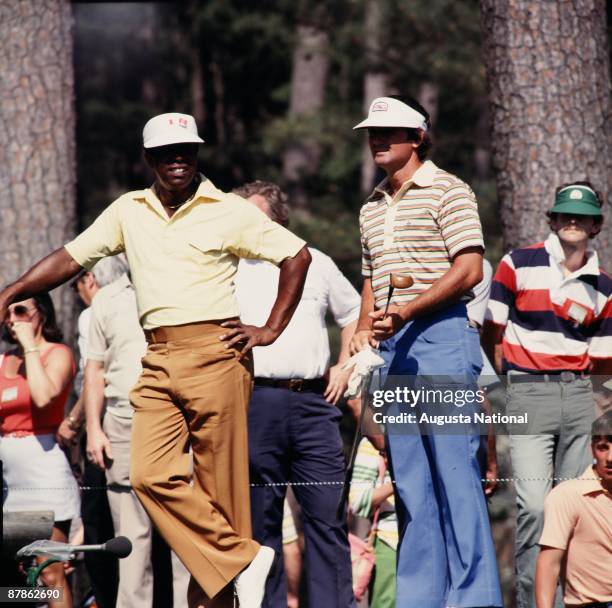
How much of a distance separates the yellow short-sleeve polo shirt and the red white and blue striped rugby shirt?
150 centimetres

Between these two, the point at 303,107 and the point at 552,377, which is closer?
the point at 552,377

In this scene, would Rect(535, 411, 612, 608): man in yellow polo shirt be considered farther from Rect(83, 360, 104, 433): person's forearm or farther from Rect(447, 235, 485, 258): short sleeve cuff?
Rect(83, 360, 104, 433): person's forearm

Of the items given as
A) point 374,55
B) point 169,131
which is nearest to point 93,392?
point 169,131

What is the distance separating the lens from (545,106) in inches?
325

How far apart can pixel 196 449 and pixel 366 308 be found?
99 centimetres

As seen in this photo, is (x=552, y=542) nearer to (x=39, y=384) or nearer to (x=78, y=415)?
(x=39, y=384)

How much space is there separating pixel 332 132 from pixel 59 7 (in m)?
11.6

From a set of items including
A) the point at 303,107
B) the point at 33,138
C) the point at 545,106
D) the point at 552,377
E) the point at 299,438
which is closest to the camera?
the point at 299,438

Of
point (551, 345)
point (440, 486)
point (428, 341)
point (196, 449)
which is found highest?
point (428, 341)

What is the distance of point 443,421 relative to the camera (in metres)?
5.75

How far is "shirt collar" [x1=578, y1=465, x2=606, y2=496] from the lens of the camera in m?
5.99

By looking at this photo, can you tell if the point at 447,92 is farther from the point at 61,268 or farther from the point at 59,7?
the point at 61,268

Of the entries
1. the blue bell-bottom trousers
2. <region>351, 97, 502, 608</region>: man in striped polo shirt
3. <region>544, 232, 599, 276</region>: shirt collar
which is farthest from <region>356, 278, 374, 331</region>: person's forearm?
<region>544, 232, 599, 276</region>: shirt collar

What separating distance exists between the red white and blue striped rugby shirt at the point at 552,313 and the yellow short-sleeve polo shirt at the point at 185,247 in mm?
1499
